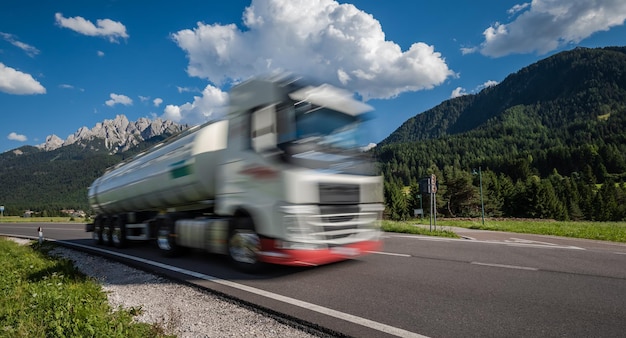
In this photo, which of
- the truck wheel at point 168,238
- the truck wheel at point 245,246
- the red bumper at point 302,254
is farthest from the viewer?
the truck wheel at point 168,238

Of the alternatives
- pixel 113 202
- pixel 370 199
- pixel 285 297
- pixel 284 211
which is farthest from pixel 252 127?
pixel 113 202

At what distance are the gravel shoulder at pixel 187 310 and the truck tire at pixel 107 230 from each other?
253 inches

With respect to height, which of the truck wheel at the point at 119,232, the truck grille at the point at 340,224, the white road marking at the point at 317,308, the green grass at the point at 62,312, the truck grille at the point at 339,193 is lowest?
the white road marking at the point at 317,308

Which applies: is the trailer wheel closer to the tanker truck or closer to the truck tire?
the truck tire

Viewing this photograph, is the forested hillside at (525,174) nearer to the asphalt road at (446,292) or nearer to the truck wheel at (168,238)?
the asphalt road at (446,292)

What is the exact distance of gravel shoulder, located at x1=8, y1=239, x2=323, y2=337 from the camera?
12.1 ft

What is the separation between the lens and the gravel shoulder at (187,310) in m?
3.70

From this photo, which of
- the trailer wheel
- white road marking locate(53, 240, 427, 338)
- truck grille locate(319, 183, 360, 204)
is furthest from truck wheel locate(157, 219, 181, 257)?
the trailer wheel

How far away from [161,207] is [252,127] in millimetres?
4871

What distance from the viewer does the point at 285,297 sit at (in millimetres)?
4828

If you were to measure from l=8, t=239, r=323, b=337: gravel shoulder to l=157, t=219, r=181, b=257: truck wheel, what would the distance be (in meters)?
1.87

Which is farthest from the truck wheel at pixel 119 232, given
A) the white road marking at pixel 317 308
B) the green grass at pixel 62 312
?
the white road marking at pixel 317 308

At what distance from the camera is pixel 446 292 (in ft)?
15.9

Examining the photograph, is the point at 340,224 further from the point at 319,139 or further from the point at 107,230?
the point at 107,230
